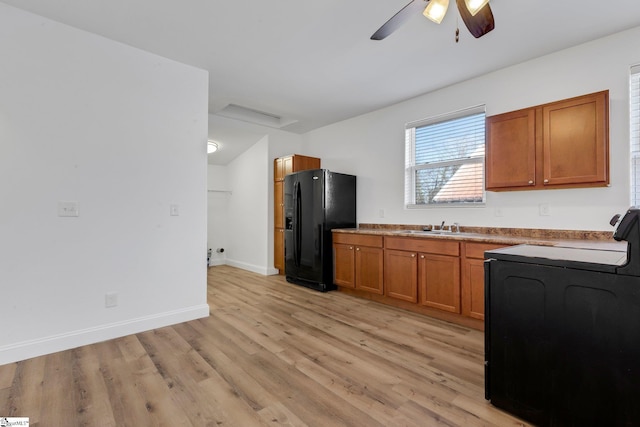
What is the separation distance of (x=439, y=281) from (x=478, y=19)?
7.40ft

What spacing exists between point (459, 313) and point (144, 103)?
11.9 feet

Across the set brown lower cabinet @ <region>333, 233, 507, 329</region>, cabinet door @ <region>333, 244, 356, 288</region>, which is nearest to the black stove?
brown lower cabinet @ <region>333, 233, 507, 329</region>

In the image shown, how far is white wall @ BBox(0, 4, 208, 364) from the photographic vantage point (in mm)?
2275

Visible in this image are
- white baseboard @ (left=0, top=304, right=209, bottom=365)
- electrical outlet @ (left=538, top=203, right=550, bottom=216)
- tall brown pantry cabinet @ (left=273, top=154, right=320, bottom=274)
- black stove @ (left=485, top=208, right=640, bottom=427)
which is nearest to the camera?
black stove @ (left=485, top=208, right=640, bottom=427)

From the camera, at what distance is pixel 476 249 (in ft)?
9.12

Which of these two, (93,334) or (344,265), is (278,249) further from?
(93,334)

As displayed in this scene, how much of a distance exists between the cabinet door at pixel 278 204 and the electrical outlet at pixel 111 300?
277 centimetres

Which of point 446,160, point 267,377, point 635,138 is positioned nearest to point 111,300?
point 267,377

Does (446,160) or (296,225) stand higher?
(446,160)

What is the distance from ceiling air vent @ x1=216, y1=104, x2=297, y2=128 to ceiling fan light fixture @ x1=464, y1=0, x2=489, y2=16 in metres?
3.40

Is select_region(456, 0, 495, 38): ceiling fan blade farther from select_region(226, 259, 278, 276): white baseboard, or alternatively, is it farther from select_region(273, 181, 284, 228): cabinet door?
select_region(226, 259, 278, 276): white baseboard

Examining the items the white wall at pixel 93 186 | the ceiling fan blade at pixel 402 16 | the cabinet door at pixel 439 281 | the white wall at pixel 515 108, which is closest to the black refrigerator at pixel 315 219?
the white wall at pixel 515 108

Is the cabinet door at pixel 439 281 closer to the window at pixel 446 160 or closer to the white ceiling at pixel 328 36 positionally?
the window at pixel 446 160

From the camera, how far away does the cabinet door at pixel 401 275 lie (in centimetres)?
327
